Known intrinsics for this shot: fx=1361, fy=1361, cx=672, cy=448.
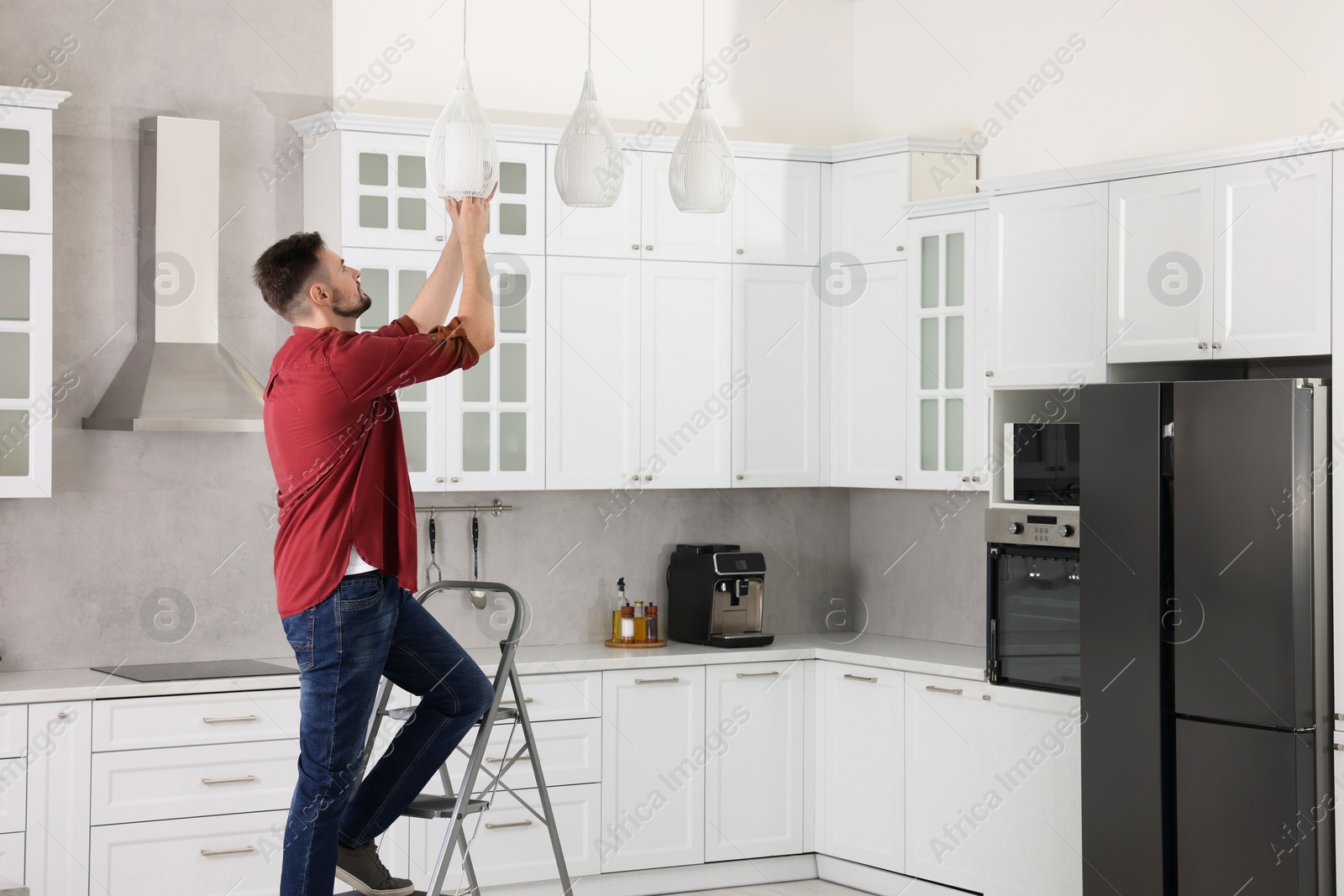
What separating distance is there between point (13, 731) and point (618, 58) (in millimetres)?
3139

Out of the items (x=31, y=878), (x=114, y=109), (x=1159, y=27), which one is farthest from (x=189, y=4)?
(x=1159, y=27)

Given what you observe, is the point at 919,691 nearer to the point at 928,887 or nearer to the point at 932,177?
the point at 928,887

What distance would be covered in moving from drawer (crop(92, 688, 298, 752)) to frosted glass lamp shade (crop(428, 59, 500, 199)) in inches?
85.3

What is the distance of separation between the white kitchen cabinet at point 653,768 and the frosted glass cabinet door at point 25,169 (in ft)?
7.56

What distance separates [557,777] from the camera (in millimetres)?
4562

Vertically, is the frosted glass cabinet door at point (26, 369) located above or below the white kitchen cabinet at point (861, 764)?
above

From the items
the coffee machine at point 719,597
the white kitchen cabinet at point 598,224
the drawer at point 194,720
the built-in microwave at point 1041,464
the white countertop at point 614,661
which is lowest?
the drawer at point 194,720

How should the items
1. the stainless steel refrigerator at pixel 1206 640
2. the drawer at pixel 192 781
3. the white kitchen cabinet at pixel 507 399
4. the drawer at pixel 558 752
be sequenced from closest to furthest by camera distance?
the stainless steel refrigerator at pixel 1206 640
the drawer at pixel 192 781
the drawer at pixel 558 752
the white kitchen cabinet at pixel 507 399

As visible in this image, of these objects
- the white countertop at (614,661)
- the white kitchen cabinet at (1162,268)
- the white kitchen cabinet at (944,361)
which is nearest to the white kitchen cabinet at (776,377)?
the white kitchen cabinet at (944,361)

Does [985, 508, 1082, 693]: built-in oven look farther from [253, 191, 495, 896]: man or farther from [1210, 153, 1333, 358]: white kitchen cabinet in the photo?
[253, 191, 495, 896]: man

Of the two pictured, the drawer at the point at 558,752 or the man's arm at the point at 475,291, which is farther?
the drawer at the point at 558,752

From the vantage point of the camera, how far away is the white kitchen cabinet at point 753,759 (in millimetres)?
4789

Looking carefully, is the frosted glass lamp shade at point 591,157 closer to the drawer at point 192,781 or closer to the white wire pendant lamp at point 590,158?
the white wire pendant lamp at point 590,158

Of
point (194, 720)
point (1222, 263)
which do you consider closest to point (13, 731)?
point (194, 720)
